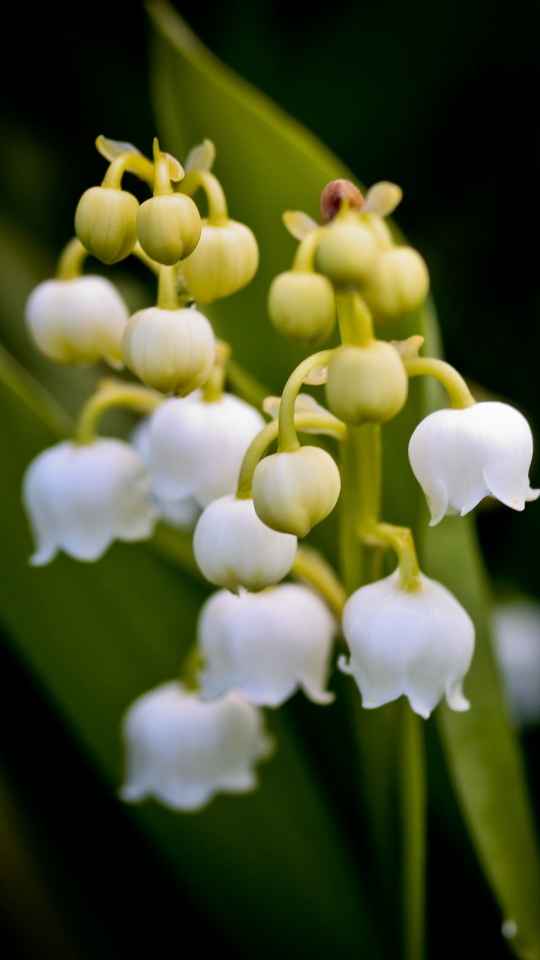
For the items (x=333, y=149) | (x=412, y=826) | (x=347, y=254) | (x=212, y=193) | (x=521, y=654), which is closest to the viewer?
(x=347, y=254)

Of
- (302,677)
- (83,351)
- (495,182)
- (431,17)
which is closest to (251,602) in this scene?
(302,677)

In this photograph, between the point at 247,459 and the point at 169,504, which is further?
the point at 169,504

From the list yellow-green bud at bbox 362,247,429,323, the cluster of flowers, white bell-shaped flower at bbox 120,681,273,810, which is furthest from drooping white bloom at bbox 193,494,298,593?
white bell-shaped flower at bbox 120,681,273,810

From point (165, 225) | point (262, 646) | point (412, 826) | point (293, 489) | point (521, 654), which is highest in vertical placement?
point (165, 225)

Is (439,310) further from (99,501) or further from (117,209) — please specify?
(117,209)

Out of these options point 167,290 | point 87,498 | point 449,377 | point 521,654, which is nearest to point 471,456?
point 449,377

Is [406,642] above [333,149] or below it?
below

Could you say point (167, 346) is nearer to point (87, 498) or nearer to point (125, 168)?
point (125, 168)
